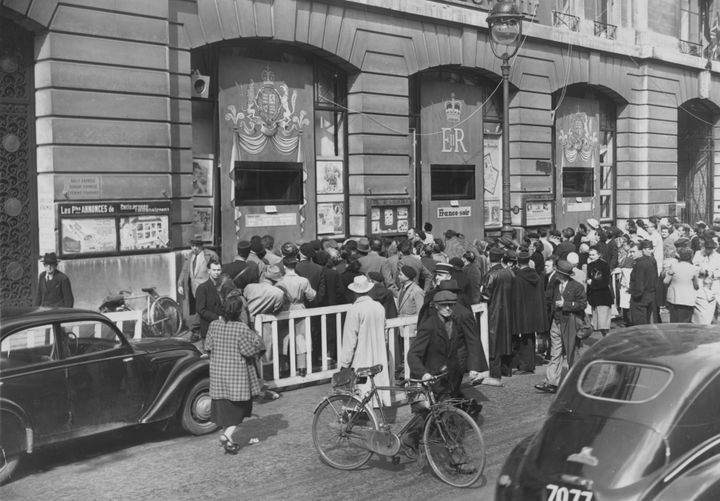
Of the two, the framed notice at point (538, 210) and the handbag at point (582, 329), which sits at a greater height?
the framed notice at point (538, 210)

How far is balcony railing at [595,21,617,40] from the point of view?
2655 cm

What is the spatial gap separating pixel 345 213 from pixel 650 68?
14.8 meters

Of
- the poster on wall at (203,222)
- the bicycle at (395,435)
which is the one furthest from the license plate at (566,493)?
the poster on wall at (203,222)

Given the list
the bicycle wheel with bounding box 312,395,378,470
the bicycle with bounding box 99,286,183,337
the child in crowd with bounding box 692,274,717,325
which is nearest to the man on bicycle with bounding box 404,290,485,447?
the bicycle wheel with bounding box 312,395,378,470

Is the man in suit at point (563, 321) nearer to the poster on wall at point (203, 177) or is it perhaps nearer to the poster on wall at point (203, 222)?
the poster on wall at point (203, 222)

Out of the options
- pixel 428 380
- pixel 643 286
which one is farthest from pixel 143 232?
pixel 643 286

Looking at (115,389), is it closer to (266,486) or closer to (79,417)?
(79,417)

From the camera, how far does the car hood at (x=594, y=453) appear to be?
4.83m

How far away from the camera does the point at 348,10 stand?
62.1 feet

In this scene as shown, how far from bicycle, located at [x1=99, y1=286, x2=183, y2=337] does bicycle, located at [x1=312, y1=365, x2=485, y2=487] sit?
6.86 meters

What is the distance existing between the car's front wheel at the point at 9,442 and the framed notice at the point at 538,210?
60.8ft

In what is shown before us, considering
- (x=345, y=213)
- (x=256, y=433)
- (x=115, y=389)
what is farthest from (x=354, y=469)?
(x=345, y=213)

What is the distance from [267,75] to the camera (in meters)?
18.0

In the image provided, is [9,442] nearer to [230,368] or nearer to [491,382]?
[230,368]
